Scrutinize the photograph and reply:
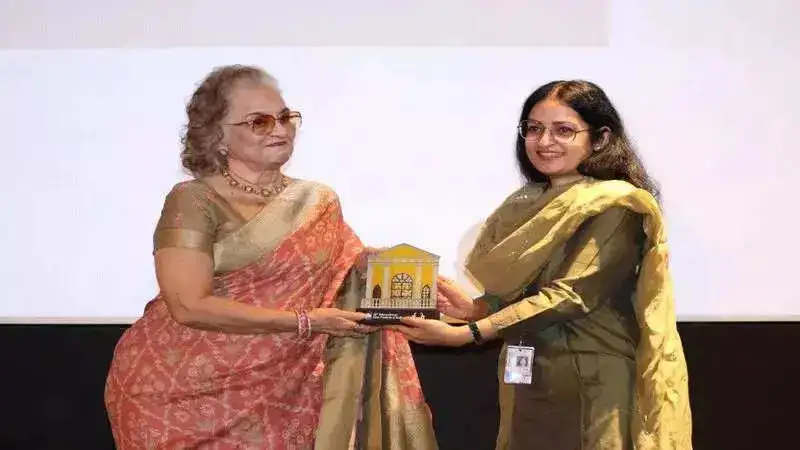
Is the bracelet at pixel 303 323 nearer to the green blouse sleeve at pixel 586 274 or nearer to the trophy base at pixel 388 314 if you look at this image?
the trophy base at pixel 388 314

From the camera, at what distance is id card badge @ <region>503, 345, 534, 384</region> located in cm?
228

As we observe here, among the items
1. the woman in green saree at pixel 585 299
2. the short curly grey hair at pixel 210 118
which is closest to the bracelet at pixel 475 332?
the woman in green saree at pixel 585 299

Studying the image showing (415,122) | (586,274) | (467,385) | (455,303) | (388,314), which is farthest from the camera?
(467,385)

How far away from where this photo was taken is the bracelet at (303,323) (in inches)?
89.3

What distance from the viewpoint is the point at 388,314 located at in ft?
7.66

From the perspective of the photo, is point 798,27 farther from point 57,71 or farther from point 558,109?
point 57,71

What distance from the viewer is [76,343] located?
10.7ft

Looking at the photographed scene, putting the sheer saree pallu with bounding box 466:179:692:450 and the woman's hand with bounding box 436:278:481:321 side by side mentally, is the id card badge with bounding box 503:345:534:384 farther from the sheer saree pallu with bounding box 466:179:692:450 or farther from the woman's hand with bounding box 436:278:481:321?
the woman's hand with bounding box 436:278:481:321

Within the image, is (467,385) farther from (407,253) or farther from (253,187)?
(253,187)

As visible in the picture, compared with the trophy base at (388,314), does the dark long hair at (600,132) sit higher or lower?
higher

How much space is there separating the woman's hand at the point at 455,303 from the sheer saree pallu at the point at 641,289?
287 mm

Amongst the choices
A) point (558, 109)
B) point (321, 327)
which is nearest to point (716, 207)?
point (558, 109)

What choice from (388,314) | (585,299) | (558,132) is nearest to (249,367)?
(388,314)

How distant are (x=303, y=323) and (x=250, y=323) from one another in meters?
0.12
